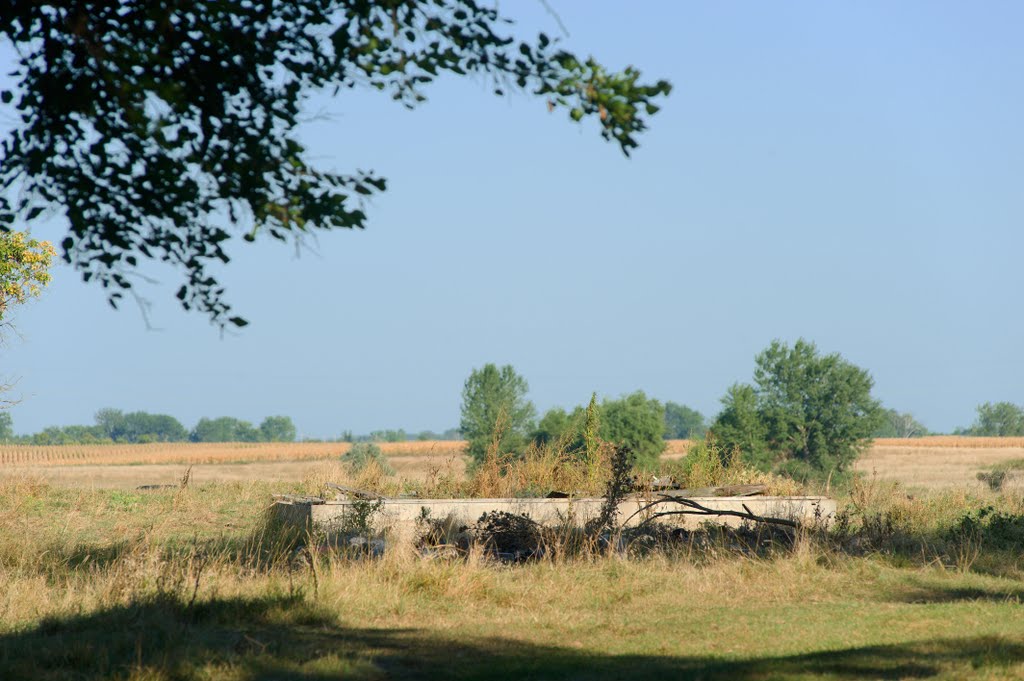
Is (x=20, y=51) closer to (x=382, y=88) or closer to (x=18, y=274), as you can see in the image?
(x=382, y=88)

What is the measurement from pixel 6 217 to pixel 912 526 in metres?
14.2

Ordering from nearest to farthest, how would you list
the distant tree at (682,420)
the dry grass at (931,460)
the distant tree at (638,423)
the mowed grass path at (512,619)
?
the mowed grass path at (512,619) < the dry grass at (931,460) < the distant tree at (638,423) < the distant tree at (682,420)

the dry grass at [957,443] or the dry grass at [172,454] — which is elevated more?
the dry grass at [957,443]

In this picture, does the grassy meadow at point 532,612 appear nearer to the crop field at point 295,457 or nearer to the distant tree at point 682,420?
the crop field at point 295,457

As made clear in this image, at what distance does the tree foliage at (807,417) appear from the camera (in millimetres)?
67938

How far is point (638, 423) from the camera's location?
6906 centimetres

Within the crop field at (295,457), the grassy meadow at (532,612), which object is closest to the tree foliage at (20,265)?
the grassy meadow at (532,612)

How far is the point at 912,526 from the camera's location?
52.3ft

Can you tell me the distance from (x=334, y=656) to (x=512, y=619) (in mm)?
2148

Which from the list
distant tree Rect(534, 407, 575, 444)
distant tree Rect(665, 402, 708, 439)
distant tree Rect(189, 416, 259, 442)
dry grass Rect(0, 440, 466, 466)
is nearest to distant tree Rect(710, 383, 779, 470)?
distant tree Rect(534, 407, 575, 444)

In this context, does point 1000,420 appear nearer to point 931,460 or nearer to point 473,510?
point 931,460

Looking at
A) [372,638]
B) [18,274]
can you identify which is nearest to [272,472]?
[18,274]

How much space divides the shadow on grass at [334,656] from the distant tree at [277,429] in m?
182

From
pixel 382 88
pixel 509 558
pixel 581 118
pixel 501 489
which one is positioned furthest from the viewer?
pixel 501 489
